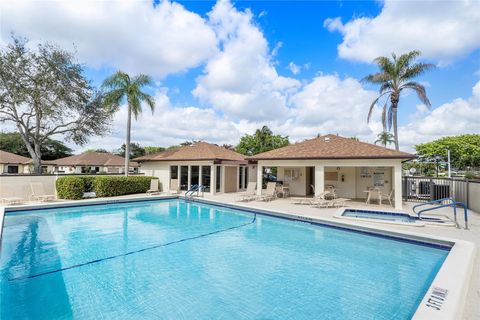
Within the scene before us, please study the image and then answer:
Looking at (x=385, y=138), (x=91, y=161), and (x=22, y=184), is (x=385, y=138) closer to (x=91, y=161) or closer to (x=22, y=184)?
(x=91, y=161)

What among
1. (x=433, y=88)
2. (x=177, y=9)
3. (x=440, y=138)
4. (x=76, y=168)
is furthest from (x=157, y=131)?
(x=440, y=138)

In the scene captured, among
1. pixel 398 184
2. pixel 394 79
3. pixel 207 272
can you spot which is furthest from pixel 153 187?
pixel 394 79

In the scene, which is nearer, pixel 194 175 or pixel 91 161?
pixel 194 175

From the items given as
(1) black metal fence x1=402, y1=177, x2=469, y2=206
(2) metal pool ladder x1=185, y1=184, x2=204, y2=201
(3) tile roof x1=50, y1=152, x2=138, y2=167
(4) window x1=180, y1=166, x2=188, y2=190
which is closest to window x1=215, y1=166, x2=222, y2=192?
(2) metal pool ladder x1=185, y1=184, x2=204, y2=201

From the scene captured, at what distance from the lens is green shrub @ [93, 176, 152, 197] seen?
710 inches

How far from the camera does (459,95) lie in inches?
967

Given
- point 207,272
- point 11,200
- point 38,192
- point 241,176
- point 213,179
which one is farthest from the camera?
point 241,176

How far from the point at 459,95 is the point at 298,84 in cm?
1575

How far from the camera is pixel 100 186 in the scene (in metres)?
18.0

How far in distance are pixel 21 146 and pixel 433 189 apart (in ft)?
212

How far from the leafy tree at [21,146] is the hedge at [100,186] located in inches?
1558

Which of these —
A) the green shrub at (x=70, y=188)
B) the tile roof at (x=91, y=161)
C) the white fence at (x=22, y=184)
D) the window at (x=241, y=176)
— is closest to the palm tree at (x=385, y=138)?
the window at (x=241, y=176)

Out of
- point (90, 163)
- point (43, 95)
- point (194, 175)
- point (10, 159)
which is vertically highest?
point (43, 95)

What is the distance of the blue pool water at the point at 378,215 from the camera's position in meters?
12.0
